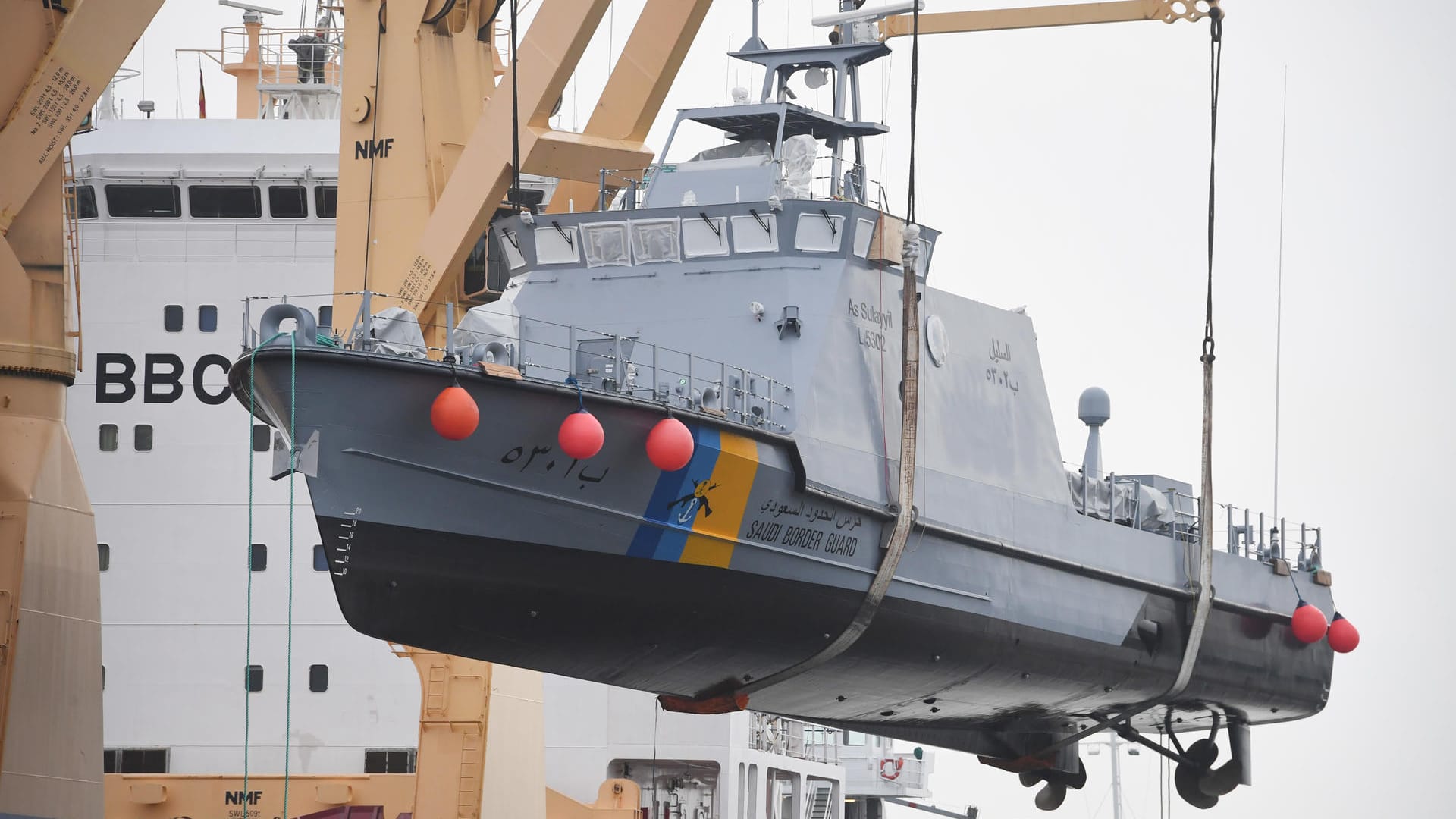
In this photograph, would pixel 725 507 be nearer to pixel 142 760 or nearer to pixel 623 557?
pixel 623 557

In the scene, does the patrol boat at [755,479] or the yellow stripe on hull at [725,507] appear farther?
the yellow stripe on hull at [725,507]

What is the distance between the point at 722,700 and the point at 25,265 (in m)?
6.13

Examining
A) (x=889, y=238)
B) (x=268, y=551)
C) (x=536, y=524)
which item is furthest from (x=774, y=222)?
(x=268, y=551)

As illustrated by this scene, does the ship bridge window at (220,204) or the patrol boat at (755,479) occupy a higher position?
the ship bridge window at (220,204)

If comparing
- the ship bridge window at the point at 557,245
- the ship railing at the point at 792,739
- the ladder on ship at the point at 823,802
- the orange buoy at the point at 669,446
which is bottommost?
the ladder on ship at the point at 823,802

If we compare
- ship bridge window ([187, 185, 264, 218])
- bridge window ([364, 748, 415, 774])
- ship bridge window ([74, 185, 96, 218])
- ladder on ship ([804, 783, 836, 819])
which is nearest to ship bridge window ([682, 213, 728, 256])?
bridge window ([364, 748, 415, 774])

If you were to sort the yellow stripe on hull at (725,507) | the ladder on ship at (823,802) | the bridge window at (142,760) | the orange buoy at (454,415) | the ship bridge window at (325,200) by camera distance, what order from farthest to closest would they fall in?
the ladder on ship at (823,802)
the ship bridge window at (325,200)
the bridge window at (142,760)
the yellow stripe on hull at (725,507)
the orange buoy at (454,415)

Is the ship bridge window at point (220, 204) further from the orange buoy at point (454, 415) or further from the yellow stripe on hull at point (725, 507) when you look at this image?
the orange buoy at point (454, 415)

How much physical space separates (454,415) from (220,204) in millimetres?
12706

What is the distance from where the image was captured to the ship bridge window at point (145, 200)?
79.5 ft

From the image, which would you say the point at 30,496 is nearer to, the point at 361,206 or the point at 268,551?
the point at 361,206

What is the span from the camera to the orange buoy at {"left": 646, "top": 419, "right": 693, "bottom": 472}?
13320 mm

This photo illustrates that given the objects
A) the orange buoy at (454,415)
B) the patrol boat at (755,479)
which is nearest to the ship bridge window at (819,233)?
the patrol boat at (755,479)

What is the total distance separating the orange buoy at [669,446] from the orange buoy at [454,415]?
1.30m
